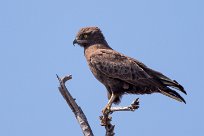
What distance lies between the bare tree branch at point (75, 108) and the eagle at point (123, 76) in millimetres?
848

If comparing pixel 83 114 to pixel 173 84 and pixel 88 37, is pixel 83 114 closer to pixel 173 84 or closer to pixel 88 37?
pixel 173 84

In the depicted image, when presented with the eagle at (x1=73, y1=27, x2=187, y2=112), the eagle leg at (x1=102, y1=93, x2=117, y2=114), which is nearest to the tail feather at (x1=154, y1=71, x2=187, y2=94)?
the eagle at (x1=73, y1=27, x2=187, y2=112)

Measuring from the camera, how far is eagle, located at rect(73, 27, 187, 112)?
11312 millimetres

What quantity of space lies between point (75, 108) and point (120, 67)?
1847mm

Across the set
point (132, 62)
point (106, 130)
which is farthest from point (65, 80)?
point (132, 62)

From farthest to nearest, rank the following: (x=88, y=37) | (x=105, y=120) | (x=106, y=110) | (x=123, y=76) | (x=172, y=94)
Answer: (x=88, y=37)
(x=123, y=76)
(x=172, y=94)
(x=106, y=110)
(x=105, y=120)

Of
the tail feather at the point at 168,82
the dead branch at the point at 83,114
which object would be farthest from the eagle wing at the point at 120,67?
the dead branch at the point at 83,114

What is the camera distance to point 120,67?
38.8 feet

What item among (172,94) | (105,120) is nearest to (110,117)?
(105,120)

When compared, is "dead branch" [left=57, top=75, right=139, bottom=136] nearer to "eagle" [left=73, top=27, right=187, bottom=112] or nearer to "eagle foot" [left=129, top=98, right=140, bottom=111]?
"eagle foot" [left=129, top=98, right=140, bottom=111]

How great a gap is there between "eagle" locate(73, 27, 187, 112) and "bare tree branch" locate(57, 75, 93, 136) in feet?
2.78

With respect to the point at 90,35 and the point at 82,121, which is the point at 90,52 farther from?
the point at 82,121

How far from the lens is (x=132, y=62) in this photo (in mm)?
11906

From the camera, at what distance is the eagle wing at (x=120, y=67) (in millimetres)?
11562
